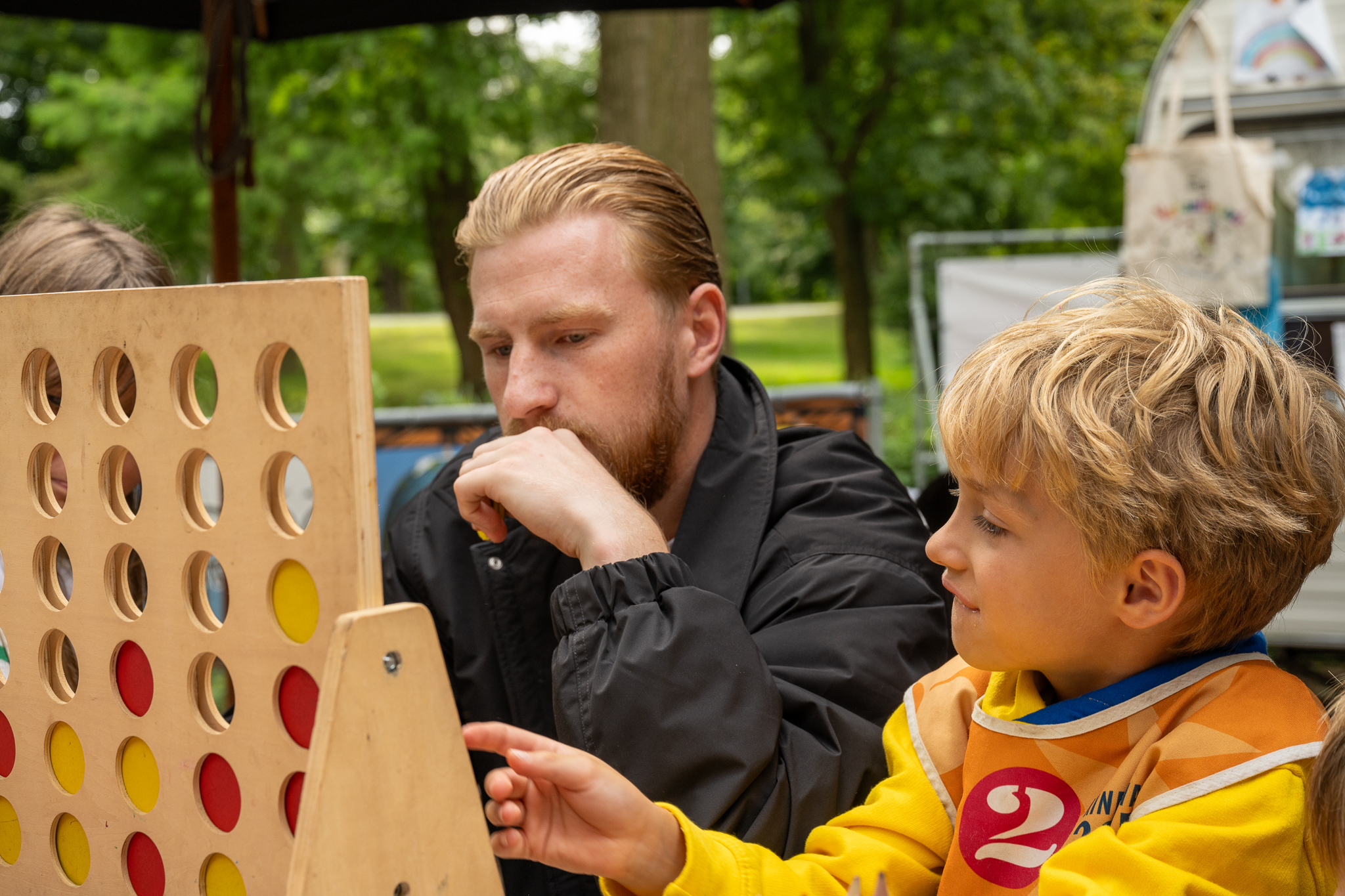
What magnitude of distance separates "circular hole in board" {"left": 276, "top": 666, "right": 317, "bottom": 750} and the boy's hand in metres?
0.18

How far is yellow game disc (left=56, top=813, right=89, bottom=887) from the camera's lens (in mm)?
1178

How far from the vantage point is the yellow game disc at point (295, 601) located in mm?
945

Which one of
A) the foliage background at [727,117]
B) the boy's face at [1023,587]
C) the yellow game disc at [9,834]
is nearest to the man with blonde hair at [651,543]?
the boy's face at [1023,587]

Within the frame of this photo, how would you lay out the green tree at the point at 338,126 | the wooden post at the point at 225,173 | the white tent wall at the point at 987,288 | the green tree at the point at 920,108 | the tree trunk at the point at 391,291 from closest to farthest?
the wooden post at the point at 225,173 < the white tent wall at the point at 987,288 < the green tree at the point at 338,126 < the green tree at the point at 920,108 < the tree trunk at the point at 391,291

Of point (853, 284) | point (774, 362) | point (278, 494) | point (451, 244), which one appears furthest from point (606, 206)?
point (774, 362)

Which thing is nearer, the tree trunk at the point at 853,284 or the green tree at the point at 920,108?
the green tree at the point at 920,108

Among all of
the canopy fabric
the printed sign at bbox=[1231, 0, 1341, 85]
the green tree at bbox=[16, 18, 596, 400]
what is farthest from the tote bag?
the green tree at bbox=[16, 18, 596, 400]

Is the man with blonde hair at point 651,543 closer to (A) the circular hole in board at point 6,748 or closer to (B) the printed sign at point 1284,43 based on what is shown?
(A) the circular hole in board at point 6,748

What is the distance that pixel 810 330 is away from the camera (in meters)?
37.5

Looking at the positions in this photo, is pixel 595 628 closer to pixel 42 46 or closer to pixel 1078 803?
pixel 1078 803

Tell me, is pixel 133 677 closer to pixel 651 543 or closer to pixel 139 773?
pixel 139 773

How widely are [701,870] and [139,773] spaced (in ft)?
1.84

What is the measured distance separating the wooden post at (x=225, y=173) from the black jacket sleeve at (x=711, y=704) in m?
2.28

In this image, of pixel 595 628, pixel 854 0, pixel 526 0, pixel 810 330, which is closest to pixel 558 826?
pixel 595 628
